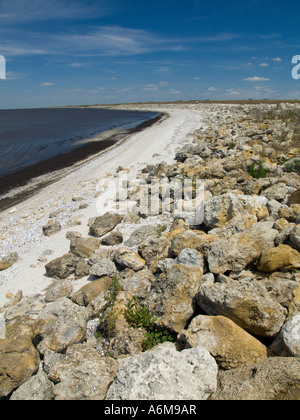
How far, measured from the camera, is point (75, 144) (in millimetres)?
35688

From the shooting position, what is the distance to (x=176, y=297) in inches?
176

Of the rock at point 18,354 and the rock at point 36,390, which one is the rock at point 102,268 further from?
the rock at point 36,390

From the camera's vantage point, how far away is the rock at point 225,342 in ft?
11.3

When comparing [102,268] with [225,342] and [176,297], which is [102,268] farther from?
[225,342]

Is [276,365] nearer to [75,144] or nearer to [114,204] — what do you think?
[114,204]

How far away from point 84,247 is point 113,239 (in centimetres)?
90

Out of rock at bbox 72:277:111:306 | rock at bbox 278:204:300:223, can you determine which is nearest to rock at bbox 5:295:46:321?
rock at bbox 72:277:111:306

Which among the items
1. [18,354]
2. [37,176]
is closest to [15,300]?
[18,354]

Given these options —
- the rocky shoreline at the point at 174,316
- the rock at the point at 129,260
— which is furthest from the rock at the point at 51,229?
the rock at the point at 129,260

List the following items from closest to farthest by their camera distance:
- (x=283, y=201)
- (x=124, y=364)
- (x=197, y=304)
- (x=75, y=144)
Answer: (x=124, y=364)
(x=197, y=304)
(x=283, y=201)
(x=75, y=144)

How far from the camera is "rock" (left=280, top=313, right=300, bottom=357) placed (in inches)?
123

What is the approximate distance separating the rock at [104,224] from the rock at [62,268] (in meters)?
1.72

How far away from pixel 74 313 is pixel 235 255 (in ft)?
10.8

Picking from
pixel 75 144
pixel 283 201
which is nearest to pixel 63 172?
pixel 75 144
